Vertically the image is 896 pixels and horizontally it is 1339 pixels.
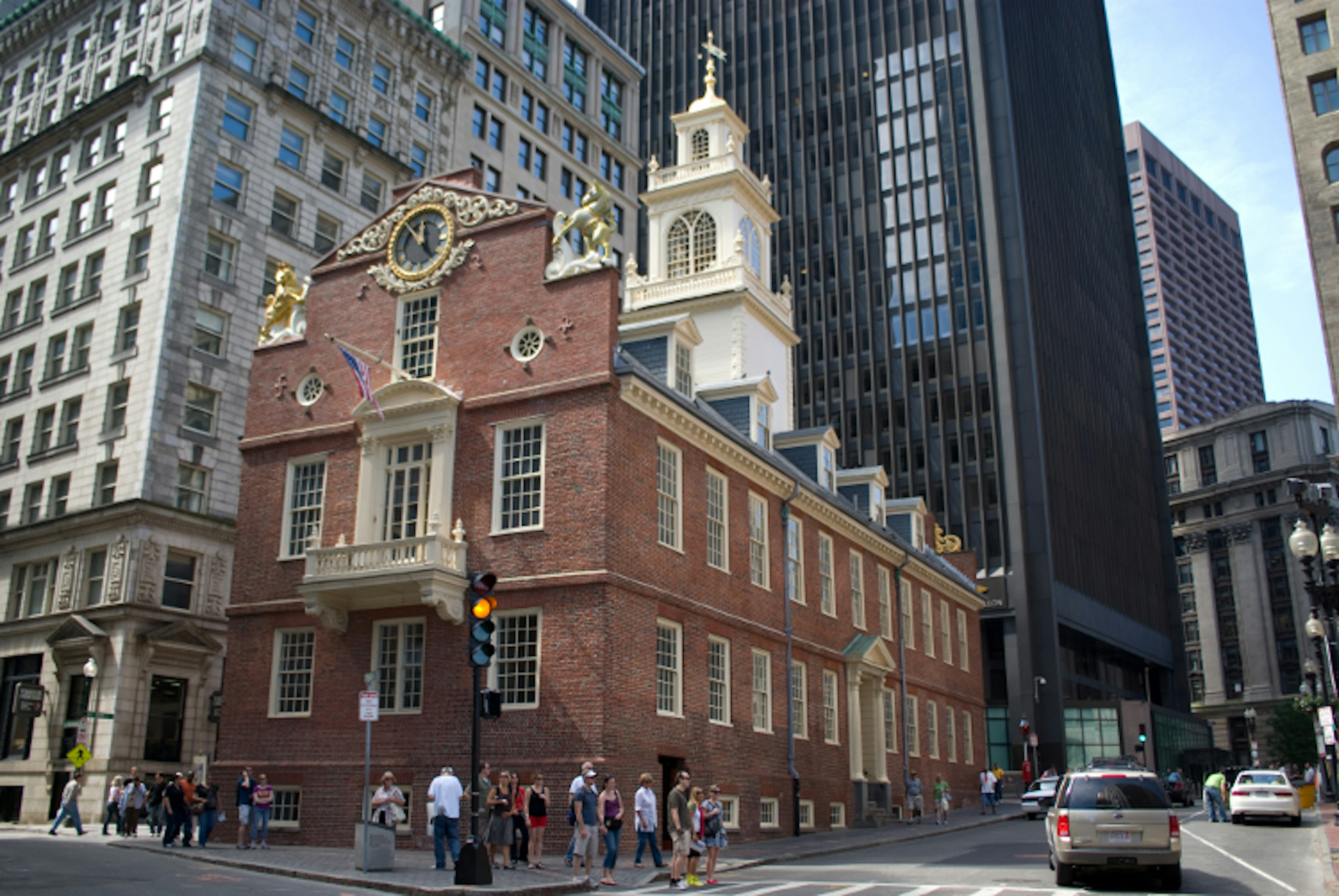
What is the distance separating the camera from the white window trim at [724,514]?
29.8 metres

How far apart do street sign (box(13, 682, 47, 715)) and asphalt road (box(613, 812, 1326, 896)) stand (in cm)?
2794

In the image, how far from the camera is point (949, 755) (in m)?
45.7

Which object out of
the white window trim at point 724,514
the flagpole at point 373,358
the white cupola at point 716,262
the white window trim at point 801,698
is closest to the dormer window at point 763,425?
the white cupola at point 716,262

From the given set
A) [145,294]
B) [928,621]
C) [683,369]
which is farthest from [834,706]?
[145,294]

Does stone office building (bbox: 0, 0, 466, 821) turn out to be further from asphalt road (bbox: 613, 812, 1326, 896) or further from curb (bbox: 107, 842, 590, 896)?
asphalt road (bbox: 613, 812, 1326, 896)

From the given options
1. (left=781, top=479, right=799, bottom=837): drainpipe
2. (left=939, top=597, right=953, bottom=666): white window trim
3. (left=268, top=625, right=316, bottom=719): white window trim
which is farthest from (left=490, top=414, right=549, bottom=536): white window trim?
(left=939, top=597, right=953, bottom=666): white window trim

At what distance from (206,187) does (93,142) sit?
9079 mm

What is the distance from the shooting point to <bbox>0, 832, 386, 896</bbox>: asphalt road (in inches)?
608

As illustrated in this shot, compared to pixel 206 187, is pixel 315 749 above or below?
below

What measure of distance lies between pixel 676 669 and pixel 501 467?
245 inches

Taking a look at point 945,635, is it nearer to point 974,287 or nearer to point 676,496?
point 676,496

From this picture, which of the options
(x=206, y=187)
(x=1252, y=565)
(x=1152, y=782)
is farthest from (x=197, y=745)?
(x=1252, y=565)

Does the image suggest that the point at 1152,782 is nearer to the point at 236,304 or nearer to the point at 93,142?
the point at 236,304

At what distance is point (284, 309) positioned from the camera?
30.8m
